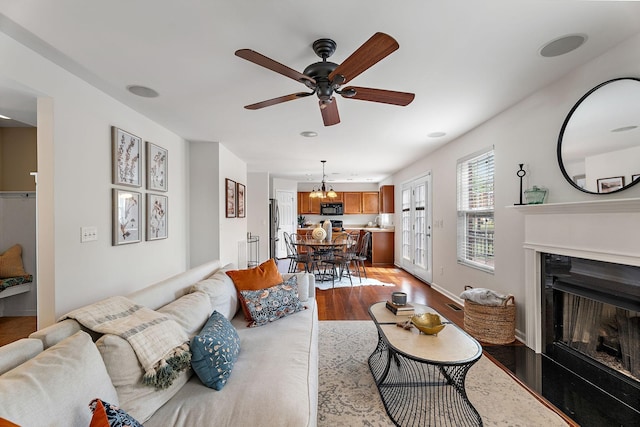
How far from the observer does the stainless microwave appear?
9297mm

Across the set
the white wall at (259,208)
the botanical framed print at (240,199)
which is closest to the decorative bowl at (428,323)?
the botanical framed print at (240,199)

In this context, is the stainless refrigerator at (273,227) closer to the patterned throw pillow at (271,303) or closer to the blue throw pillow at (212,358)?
the patterned throw pillow at (271,303)

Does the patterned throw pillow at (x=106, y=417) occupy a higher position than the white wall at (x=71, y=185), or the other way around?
the white wall at (x=71, y=185)

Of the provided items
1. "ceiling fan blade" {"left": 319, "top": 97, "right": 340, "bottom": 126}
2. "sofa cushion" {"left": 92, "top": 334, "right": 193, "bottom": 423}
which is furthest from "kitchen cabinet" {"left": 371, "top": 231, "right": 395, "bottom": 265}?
"sofa cushion" {"left": 92, "top": 334, "right": 193, "bottom": 423}

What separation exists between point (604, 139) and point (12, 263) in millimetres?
5840

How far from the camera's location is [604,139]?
1.99 m

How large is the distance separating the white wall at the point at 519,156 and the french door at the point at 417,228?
0.84 meters

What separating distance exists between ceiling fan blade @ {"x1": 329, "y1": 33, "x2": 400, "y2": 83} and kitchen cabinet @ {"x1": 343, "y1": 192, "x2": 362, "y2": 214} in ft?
24.6

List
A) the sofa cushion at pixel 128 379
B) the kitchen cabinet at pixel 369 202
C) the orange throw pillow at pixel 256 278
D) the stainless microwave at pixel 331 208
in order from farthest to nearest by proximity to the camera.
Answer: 1. the stainless microwave at pixel 331 208
2. the kitchen cabinet at pixel 369 202
3. the orange throw pillow at pixel 256 278
4. the sofa cushion at pixel 128 379

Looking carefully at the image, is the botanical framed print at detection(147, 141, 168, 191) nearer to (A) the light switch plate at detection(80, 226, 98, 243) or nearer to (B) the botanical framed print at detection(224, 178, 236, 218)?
(A) the light switch plate at detection(80, 226, 98, 243)

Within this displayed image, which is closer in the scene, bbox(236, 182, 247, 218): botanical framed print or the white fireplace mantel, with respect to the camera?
the white fireplace mantel

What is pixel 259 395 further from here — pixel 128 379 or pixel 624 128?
pixel 624 128

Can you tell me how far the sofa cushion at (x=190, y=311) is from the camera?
65.1 inches

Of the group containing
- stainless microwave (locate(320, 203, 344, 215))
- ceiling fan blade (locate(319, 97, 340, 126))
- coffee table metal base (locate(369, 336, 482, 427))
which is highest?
ceiling fan blade (locate(319, 97, 340, 126))
